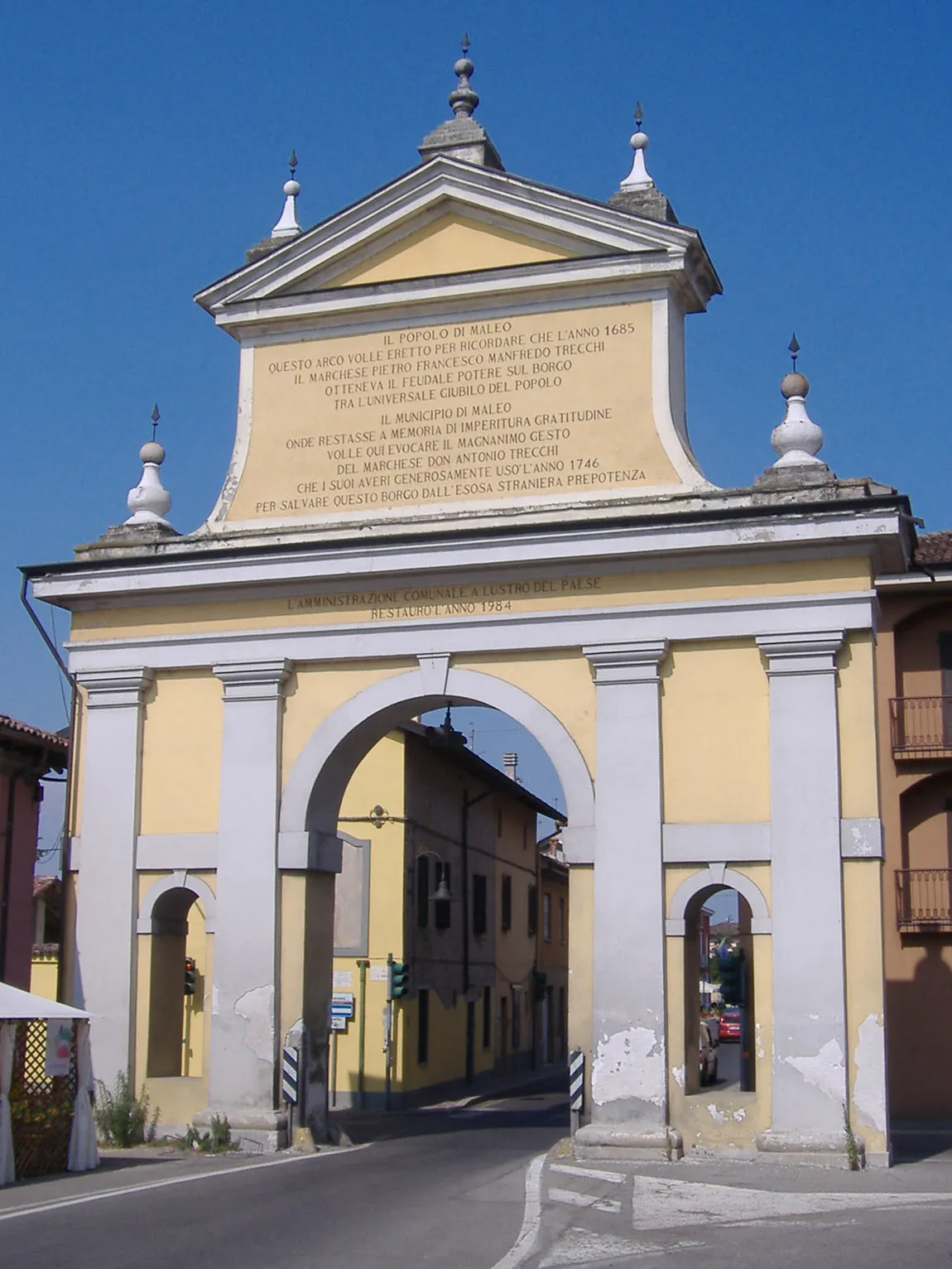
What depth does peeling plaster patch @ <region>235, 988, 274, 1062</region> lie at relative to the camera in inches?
706

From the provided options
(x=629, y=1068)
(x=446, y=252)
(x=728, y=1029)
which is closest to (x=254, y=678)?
(x=446, y=252)

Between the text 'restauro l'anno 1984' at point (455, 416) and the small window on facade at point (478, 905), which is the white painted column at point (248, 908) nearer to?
the text 'restauro l'anno 1984' at point (455, 416)

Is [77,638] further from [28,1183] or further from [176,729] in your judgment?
[28,1183]

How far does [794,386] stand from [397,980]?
1278 centimetres

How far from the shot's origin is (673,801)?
17.1m

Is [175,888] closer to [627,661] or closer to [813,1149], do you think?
[627,661]

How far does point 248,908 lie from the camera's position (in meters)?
18.3

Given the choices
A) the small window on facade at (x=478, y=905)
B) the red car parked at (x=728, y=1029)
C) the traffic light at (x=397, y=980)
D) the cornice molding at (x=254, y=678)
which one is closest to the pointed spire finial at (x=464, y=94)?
the cornice molding at (x=254, y=678)

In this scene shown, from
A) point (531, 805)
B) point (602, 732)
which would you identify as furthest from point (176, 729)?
point (531, 805)

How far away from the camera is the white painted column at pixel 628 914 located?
16531 mm

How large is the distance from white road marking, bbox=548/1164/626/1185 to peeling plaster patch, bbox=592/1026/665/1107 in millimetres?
1043

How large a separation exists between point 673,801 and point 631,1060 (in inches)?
107

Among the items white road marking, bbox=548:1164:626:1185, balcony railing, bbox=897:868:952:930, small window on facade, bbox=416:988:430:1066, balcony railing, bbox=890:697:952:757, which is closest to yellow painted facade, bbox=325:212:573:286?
white road marking, bbox=548:1164:626:1185

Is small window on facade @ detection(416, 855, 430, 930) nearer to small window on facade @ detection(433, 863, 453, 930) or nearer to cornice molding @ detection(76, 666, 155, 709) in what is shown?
small window on facade @ detection(433, 863, 453, 930)
